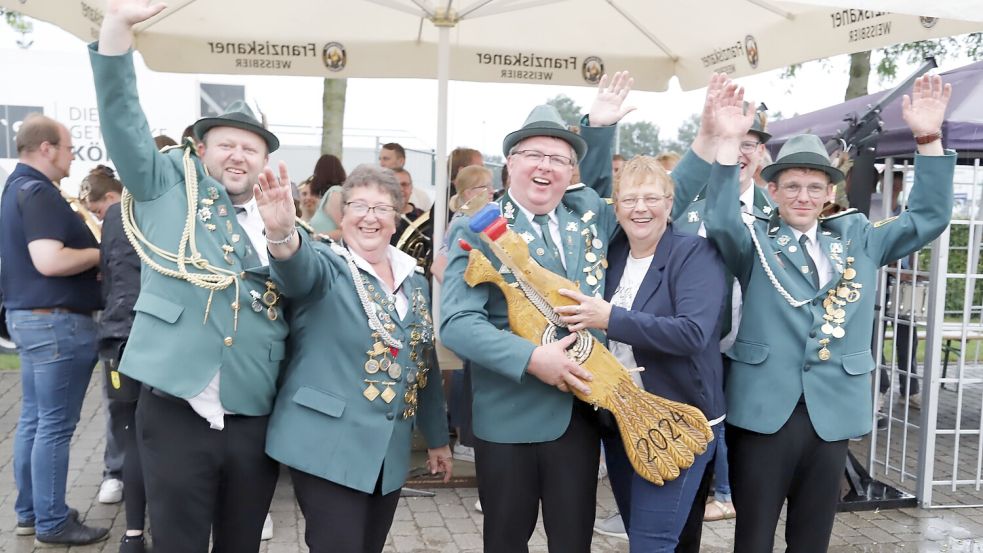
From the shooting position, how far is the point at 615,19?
549cm

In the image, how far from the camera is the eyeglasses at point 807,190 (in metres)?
2.93

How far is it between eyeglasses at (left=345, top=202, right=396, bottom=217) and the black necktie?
1.51m

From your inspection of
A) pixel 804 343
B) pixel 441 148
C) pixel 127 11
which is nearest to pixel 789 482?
pixel 804 343

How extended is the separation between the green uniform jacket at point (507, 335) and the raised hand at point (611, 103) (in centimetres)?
35

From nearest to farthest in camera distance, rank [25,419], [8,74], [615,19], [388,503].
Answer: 1. [388,503]
2. [25,419]
3. [615,19]
4. [8,74]

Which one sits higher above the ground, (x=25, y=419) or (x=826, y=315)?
(x=826, y=315)

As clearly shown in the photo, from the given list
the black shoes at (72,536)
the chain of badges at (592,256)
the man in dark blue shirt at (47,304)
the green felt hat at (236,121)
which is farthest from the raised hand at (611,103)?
the black shoes at (72,536)

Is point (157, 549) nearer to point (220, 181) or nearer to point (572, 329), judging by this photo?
point (220, 181)

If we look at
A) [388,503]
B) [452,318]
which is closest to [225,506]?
[388,503]

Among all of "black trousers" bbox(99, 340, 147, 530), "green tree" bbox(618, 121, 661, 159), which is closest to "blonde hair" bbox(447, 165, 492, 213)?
"black trousers" bbox(99, 340, 147, 530)

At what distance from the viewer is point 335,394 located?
8.28ft

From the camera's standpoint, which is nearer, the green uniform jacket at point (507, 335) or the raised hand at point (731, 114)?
the green uniform jacket at point (507, 335)

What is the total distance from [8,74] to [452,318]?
953cm

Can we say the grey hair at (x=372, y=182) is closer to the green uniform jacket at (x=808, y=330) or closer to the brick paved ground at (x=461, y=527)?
the green uniform jacket at (x=808, y=330)
